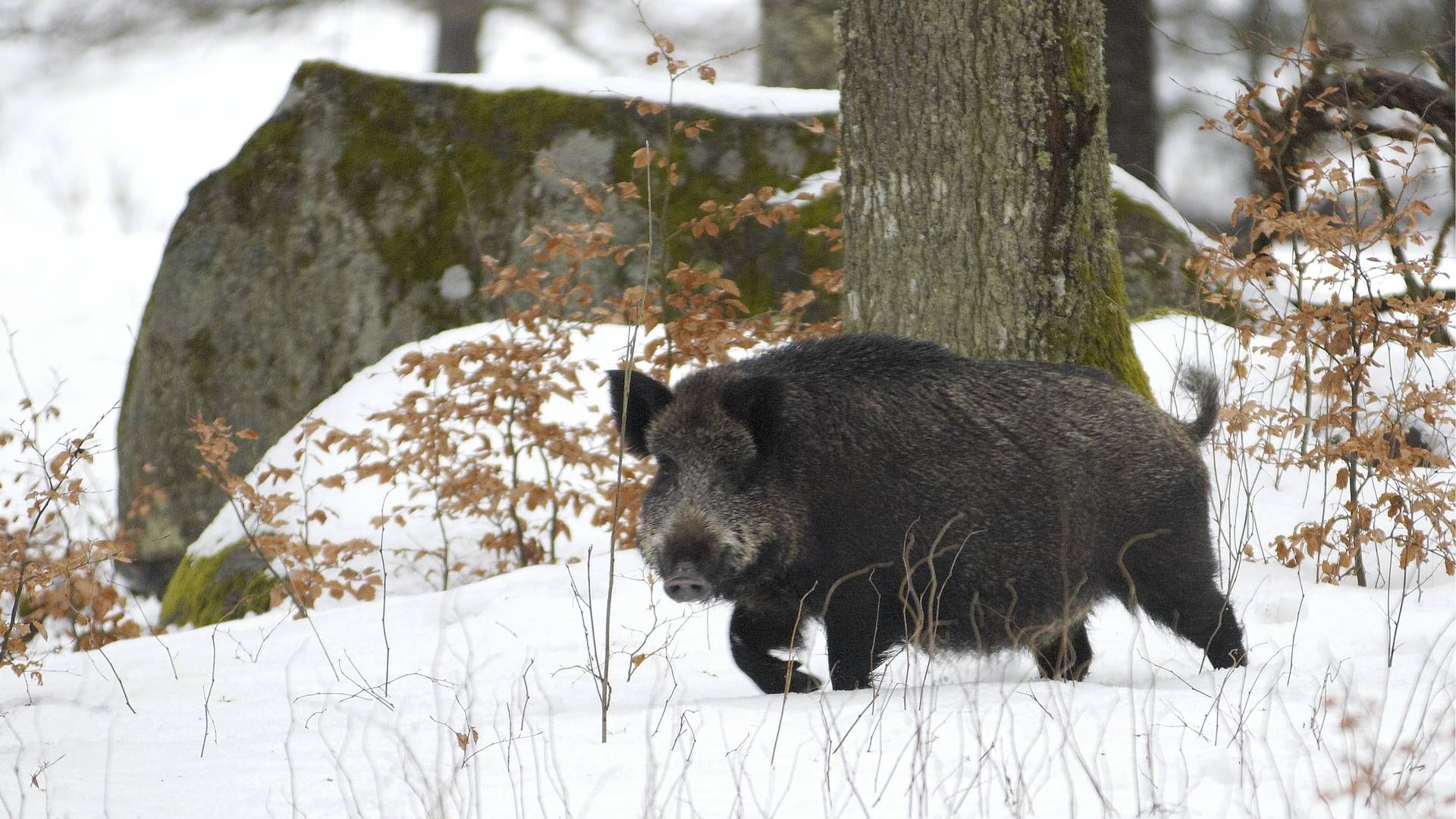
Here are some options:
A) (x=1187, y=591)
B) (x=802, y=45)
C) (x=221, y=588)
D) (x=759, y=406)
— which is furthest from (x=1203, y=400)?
(x=802, y=45)

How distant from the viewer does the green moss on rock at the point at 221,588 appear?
700 cm

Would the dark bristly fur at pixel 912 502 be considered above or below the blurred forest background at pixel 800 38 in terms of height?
below

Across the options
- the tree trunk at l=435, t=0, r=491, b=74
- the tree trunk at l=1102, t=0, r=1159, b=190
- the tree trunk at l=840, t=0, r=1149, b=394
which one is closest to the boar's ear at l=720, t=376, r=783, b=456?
the tree trunk at l=840, t=0, r=1149, b=394

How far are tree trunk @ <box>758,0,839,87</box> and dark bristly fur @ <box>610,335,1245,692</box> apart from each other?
20.4 ft

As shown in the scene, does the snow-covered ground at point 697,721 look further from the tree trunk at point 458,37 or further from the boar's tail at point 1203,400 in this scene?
the tree trunk at point 458,37

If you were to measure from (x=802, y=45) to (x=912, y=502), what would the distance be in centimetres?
685

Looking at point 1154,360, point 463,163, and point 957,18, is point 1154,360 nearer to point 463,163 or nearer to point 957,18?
point 957,18

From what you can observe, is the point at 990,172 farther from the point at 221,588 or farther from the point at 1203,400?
the point at 221,588

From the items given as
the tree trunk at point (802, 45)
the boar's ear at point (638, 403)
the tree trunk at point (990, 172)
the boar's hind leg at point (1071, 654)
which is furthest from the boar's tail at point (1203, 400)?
the tree trunk at point (802, 45)

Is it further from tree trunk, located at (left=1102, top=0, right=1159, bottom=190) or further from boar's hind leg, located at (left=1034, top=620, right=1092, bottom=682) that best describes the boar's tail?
tree trunk, located at (left=1102, top=0, right=1159, bottom=190)

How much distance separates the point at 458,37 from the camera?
13375 mm

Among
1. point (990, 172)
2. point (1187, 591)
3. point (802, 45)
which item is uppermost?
point (802, 45)

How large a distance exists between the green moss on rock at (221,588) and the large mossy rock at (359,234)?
989 millimetres

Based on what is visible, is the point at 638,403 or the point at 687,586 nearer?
the point at 687,586
